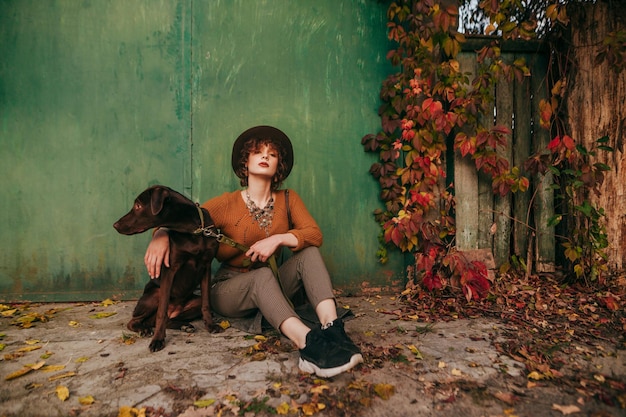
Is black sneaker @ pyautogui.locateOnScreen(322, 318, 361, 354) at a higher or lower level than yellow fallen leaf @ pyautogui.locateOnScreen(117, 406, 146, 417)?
higher

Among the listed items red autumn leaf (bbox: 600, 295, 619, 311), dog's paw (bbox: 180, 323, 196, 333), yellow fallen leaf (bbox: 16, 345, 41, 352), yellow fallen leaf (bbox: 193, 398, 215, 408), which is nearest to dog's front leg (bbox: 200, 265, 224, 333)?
dog's paw (bbox: 180, 323, 196, 333)

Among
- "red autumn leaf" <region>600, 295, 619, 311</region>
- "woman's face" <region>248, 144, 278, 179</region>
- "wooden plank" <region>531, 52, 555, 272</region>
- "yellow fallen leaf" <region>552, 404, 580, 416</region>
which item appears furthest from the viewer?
"wooden plank" <region>531, 52, 555, 272</region>

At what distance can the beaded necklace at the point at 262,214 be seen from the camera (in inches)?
112

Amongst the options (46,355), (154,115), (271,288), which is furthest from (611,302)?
(154,115)

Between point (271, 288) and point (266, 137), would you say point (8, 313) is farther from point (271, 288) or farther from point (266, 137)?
point (266, 137)

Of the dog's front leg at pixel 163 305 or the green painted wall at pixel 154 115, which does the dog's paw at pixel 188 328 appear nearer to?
the dog's front leg at pixel 163 305

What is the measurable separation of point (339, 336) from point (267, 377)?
44cm

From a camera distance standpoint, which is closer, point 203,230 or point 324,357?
point 324,357

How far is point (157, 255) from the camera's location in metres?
2.39

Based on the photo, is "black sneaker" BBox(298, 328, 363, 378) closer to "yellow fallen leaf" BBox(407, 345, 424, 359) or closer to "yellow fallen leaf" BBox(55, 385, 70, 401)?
"yellow fallen leaf" BBox(407, 345, 424, 359)

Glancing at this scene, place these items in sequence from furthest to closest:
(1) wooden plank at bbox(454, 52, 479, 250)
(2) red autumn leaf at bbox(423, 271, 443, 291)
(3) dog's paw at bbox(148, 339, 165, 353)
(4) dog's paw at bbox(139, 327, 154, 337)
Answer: (1) wooden plank at bbox(454, 52, 479, 250)
(2) red autumn leaf at bbox(423, 271, 443, 291)
(4) dog's paw at bbox(139, 327, 154, 337)
(3) dog's paw at bbox(148, 339, 165, 353)

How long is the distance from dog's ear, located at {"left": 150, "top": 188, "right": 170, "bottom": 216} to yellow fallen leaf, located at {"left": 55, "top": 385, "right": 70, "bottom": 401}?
98 cm

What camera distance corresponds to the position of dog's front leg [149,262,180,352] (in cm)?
240

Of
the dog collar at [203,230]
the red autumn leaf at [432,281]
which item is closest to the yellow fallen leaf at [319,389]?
the dog collar at [203,230]
